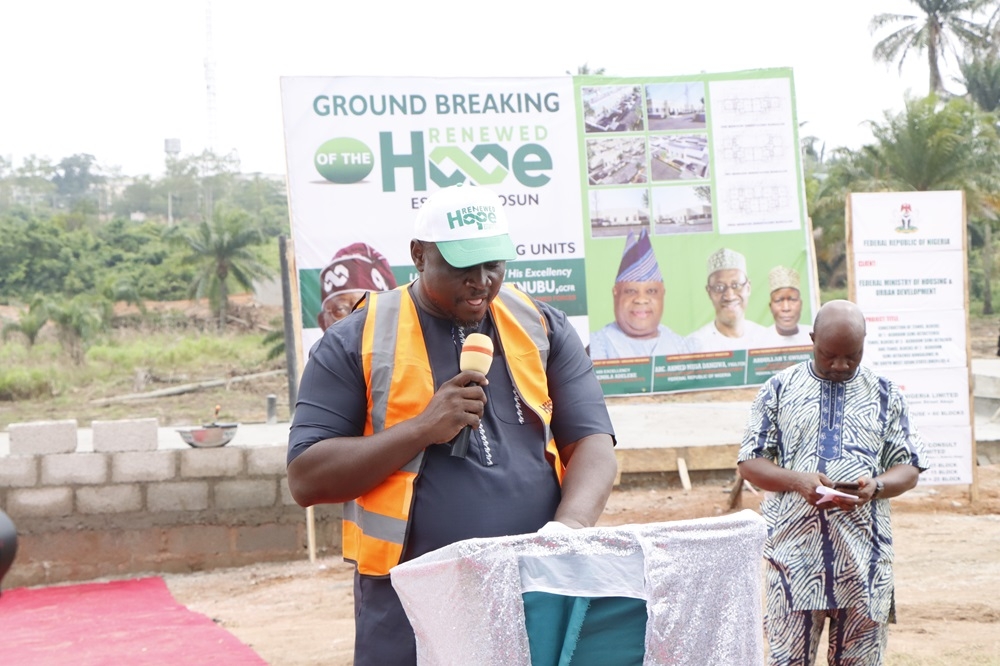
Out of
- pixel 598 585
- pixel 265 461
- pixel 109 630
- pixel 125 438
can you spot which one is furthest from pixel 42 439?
pixel 598 585

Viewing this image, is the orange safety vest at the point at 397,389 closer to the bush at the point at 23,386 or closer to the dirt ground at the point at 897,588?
the dirt ground at the point at 897,588

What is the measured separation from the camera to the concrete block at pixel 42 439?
28.2 ft

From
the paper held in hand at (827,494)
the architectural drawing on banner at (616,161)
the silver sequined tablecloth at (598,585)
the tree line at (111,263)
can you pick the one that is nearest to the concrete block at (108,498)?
the architectural drawing on banner at (616,161)

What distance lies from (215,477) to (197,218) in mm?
53811

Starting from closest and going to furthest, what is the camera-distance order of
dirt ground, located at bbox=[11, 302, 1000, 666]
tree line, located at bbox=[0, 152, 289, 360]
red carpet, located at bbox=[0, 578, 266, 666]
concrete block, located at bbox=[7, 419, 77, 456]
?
dirt ground, located at bbox=[11, 302, 1000, 666] < red carpet, located at bbox=[0, 578, 266, 666] < concrete block, located at bbox=[7, 419, 77, 456] < tree line, located at bbox=[0, 152, 289, 360]

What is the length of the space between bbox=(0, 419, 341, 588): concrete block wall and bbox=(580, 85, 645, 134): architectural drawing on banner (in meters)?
3.41

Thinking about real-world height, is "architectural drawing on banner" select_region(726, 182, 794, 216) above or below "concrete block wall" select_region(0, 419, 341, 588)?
above

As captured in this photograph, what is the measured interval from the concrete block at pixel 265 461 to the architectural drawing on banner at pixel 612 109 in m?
3.36

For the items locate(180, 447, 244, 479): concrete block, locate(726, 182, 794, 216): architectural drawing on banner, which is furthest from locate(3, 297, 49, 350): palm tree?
locate(726, 182, 794, 216): architectural drawing on banner

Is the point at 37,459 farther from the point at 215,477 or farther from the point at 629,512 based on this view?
the point at 629,512

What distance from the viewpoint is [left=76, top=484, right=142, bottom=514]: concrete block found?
872 centimetres

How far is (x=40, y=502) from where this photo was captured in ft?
28.5

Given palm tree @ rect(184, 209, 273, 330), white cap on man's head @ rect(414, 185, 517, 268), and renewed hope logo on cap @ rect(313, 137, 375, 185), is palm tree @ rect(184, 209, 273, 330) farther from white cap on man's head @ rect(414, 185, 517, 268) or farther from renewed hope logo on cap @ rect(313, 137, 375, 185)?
white cap on man's head @ rect(414, 185, 517, 268)

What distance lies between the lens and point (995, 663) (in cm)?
575
